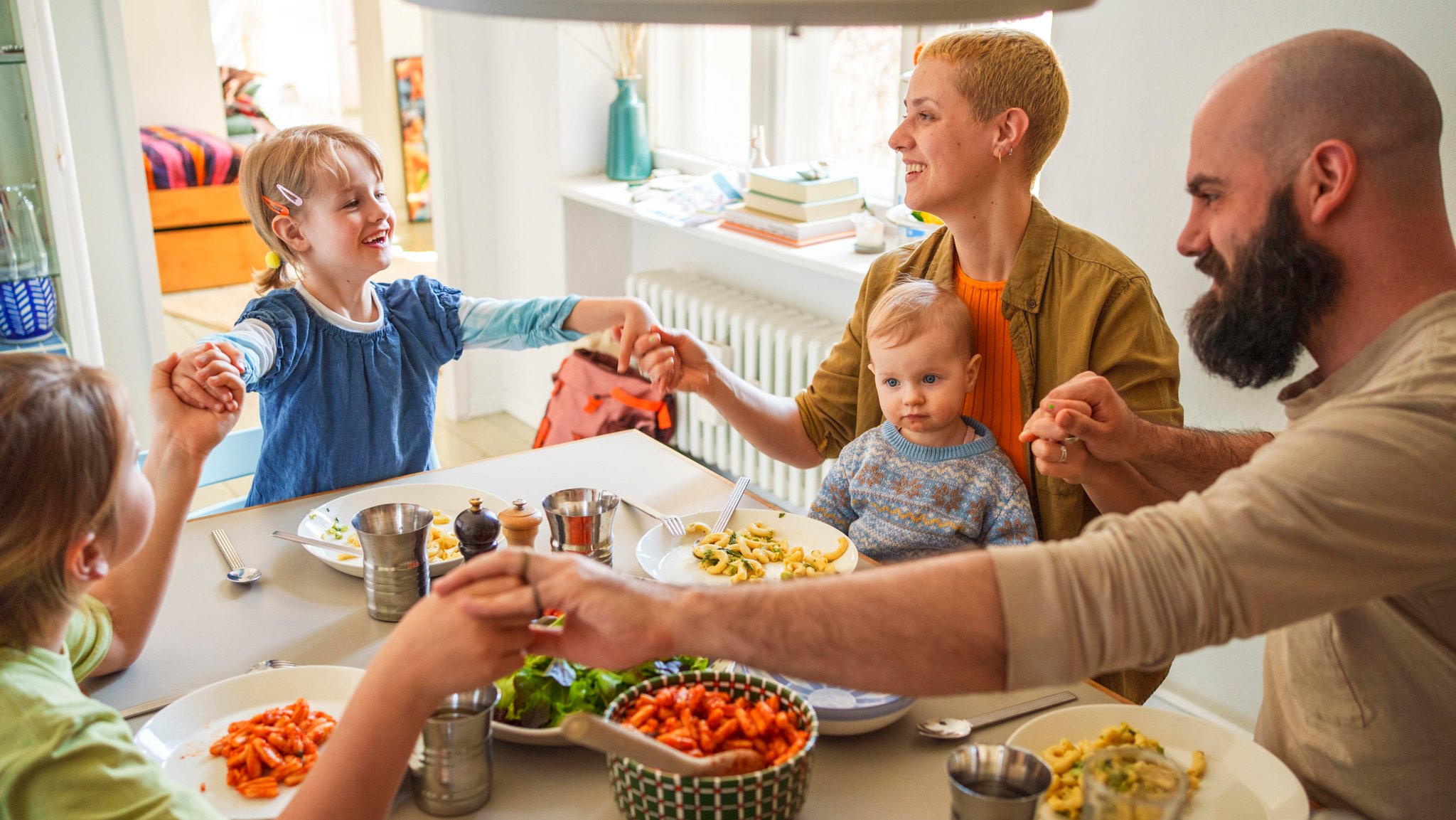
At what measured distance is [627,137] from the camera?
13.4 ft

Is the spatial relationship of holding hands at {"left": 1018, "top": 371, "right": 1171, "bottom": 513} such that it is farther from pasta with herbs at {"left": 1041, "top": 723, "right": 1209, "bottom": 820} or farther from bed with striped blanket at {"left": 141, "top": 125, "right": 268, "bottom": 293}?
bed with striped blanket at {"left": 141, "top": 125, "right": 268, "bottom": 293}

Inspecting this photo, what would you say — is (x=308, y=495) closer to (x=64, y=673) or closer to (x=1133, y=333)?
(x=64, y=673)

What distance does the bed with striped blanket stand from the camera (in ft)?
20.0

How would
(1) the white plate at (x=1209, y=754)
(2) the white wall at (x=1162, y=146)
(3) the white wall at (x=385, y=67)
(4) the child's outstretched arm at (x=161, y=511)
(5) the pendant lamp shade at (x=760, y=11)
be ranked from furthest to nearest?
(3) the white wall at (x=385, y=67)
(2) the white wall at (x=1162, y=146)
(4) the child's outstretched arm at (x=161, y=511)
(1) the white plate at (x=1209, y=754)
(5) the pendant lamp shade at (x=760, y=11)

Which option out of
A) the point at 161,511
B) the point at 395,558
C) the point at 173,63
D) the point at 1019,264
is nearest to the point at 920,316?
the point at 1019,264

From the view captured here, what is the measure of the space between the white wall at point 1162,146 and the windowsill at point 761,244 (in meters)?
0.53

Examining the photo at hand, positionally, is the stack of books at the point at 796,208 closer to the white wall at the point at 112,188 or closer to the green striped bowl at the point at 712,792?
the white wall at the point at 112,188

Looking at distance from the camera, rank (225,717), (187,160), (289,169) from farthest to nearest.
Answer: (187,160) < (289,169) < (225,717)

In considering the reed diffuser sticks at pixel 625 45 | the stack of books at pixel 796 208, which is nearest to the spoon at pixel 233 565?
the stack of books at pixel 796 208

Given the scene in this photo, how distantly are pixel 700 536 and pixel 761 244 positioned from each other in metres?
1.68

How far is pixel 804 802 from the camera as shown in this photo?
3.75 ft

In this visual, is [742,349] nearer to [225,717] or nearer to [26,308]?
[26,308]

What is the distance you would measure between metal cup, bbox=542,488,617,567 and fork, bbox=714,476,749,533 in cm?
18

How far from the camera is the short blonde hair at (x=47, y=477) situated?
102cm
